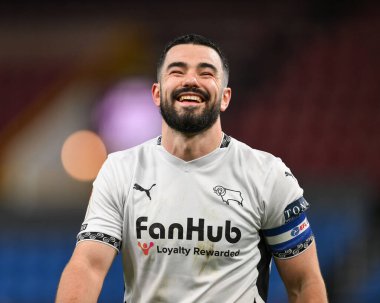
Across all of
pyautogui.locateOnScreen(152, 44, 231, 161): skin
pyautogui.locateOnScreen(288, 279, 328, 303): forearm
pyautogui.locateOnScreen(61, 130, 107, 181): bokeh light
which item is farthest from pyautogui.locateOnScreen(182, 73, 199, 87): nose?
pyautogui.locateOnScreen(61, 130, 107, 181): bokeh light

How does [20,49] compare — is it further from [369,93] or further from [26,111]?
[369,93]

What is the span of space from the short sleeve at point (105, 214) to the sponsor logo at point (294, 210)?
2.03ft

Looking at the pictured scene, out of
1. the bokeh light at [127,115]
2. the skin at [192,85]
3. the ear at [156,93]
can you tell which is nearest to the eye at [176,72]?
the skin at [192,85]

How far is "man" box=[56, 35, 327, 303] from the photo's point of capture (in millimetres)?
2809

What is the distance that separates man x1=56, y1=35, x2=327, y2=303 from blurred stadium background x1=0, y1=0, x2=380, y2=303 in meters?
4.89

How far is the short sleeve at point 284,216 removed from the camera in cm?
288

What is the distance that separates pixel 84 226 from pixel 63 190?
267 inches

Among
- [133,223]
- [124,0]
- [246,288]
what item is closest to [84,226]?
[133,223]

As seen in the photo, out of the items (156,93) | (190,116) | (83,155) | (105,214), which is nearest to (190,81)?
(190,116)

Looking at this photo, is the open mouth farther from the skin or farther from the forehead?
the forehead

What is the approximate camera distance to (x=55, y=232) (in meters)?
8.52

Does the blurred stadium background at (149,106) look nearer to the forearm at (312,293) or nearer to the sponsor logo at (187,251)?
the forearm at (312,293)

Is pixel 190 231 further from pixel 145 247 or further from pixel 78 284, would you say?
pixel 78 284

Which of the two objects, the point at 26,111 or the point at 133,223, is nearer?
the point at 133,223
